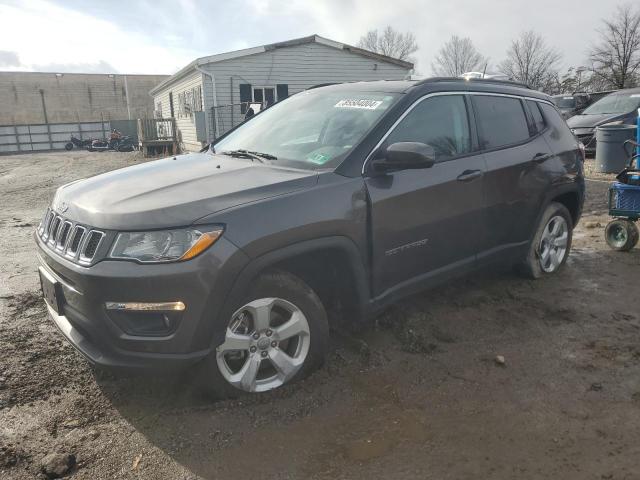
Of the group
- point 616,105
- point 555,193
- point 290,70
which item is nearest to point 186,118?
point 290,70

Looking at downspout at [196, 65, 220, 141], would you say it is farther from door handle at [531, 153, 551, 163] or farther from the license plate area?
the license plate area

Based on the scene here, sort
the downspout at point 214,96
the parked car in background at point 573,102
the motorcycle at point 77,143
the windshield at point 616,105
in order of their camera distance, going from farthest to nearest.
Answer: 1. the motorcycle at point 77,143
2. the downspout at point 214,96
3. the parked car in background at point 573,102
4. the windshield at point 616,105

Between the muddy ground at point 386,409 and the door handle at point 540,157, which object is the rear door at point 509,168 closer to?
the door handle at point 540,157

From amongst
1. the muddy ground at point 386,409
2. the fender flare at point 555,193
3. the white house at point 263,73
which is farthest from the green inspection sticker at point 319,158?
the white house at point 263,73

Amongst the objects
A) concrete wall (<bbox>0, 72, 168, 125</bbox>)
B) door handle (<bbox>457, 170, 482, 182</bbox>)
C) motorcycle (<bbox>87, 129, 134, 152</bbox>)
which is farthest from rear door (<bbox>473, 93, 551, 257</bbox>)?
concrete wall (<bbox>0, 72, 168, 125</bbox>)

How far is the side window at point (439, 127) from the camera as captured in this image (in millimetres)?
3473

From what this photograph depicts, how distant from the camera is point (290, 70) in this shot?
20.9m

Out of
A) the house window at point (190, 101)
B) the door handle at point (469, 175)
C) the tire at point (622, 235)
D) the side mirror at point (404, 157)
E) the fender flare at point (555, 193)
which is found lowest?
the tire at point (622, 235)

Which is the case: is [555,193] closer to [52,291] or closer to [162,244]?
[162,244]

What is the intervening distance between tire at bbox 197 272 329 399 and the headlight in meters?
0.39

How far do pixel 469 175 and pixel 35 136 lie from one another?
45.3 m

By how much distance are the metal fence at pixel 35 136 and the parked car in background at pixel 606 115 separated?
39337mm

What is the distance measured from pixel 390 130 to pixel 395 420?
69.7 inches

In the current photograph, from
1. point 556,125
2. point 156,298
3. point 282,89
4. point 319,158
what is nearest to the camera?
point 156,298
